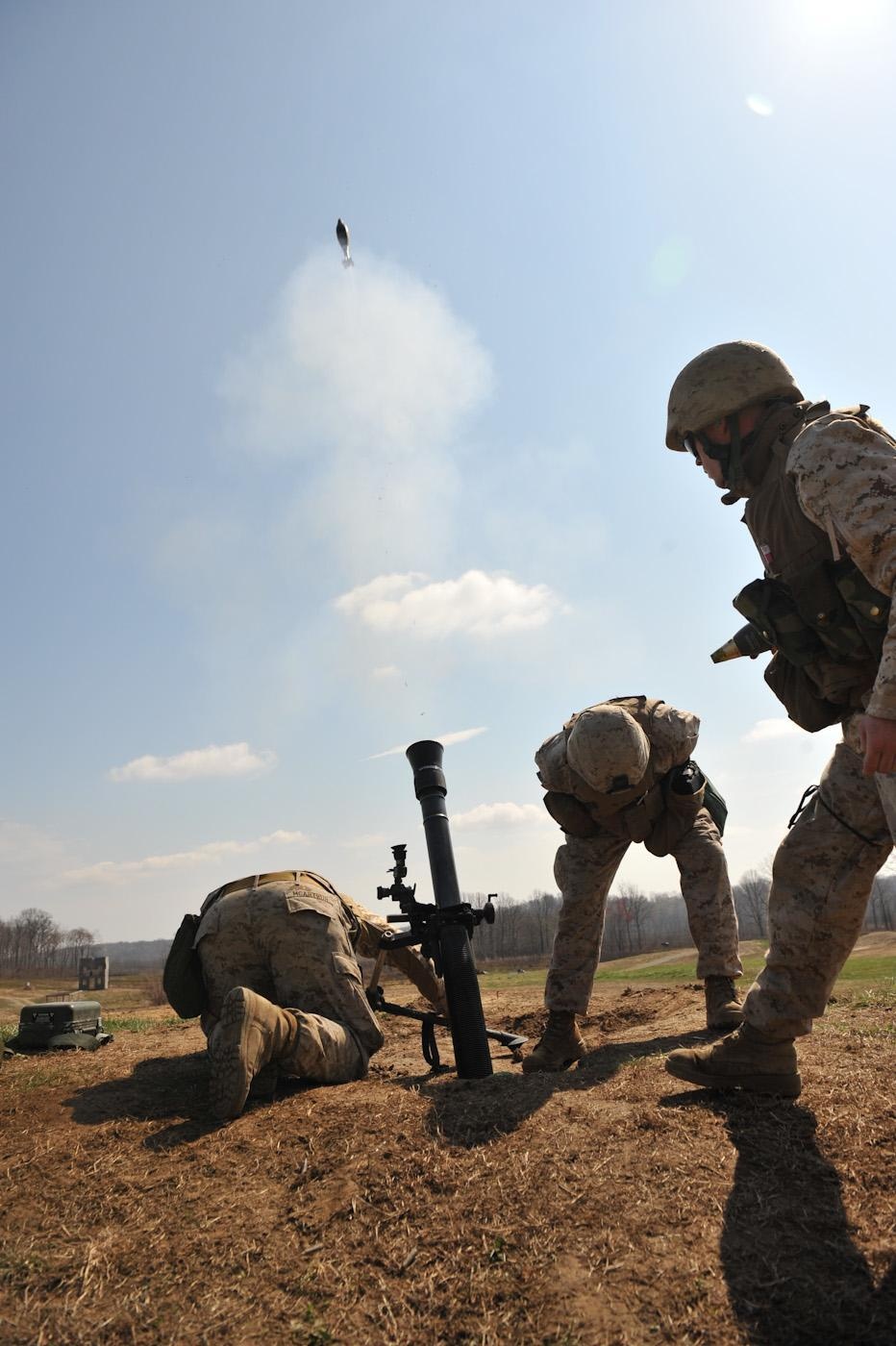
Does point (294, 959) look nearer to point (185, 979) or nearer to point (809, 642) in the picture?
point (185, 979)

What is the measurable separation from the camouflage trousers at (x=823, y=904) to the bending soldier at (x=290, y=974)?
84.9 inches

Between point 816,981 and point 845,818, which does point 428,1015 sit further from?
point 845,818

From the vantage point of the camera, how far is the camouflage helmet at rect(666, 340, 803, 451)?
12.1 feet

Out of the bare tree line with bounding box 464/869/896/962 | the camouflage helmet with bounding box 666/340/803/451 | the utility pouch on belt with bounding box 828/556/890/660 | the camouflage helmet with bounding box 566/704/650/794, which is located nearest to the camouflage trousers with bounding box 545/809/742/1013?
the camouflage helmet with bounding box 566/704/650/794

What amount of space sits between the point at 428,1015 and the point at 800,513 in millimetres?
3773

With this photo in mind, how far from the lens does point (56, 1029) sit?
653 centimetres

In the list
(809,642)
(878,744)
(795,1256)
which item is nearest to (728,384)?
(809,642)

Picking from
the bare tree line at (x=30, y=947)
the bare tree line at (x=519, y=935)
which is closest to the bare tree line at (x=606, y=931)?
the bare tree line at (x=519, y=935)

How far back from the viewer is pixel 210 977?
4.90 m

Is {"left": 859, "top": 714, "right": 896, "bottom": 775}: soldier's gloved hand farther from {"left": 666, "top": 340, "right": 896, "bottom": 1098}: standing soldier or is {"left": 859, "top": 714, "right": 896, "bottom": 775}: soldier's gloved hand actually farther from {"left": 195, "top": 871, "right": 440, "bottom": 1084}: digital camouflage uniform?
{"left": 195, "top": 871, "right": 440, "bottom": 1084}: digital camouflage uniform

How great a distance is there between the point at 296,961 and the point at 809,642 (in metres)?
3.30

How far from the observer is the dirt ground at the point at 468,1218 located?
1.84 meters

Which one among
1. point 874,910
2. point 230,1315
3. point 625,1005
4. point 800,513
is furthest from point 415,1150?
point 874,910

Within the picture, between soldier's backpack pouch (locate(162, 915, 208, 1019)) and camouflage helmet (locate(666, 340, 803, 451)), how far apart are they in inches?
168
